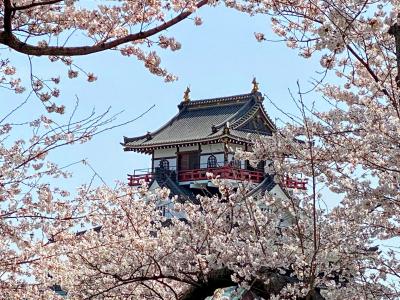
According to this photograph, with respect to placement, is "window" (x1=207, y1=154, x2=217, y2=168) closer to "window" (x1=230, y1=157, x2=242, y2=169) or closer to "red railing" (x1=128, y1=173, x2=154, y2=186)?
"red railing" (x1=128, y1=173, x2=154, y2=186)

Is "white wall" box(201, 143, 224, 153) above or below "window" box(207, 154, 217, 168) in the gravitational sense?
above

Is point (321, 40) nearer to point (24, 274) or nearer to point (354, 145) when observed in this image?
point (354, 145)

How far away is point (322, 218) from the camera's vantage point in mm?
6809

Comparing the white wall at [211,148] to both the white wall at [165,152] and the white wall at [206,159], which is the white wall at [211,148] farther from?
the white wall at [165,152]

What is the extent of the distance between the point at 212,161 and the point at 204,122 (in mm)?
2855

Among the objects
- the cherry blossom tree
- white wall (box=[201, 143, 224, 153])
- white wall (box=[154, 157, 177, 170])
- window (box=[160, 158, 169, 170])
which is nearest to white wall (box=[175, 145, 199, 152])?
white wall (box=[201, 143, 224, 153])

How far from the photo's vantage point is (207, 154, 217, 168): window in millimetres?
31097

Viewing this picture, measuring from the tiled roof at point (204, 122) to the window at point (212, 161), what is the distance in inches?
45.7

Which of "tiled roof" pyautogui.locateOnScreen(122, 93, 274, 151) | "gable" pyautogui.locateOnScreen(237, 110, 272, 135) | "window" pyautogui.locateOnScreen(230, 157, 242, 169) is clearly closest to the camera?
"window" pyautogui.locateOnScreen(230, 157, 242, 169)

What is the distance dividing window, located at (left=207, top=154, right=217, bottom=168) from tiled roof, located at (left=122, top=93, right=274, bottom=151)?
116 centimetres

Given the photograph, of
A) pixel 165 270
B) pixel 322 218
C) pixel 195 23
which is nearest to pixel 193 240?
pixel 165 270

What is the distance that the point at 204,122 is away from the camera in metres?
33.7

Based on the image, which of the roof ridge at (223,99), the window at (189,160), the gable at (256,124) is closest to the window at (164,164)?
the window at (189,160)

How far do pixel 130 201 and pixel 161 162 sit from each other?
2331 centimetres
